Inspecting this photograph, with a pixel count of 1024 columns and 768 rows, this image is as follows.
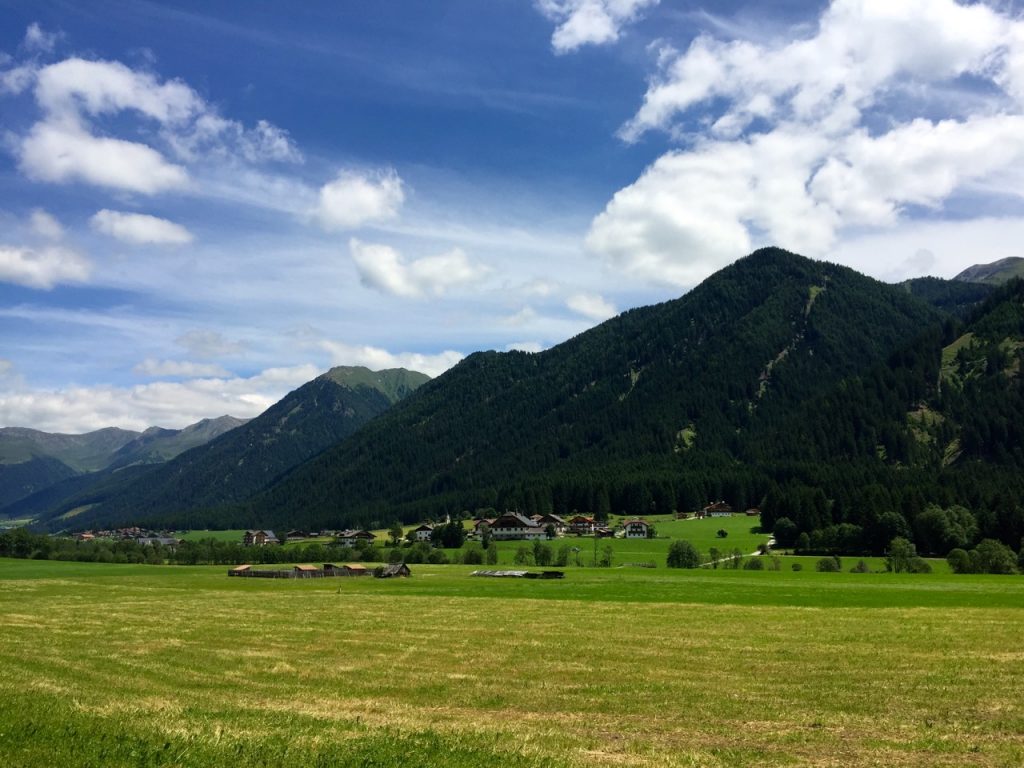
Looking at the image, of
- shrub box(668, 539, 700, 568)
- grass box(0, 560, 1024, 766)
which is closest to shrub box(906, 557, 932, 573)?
shrub box(668, 539, 700, 568)

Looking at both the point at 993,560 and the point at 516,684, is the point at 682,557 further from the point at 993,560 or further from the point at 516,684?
the point at 516,684

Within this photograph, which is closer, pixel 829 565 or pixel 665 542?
pixel 829 565

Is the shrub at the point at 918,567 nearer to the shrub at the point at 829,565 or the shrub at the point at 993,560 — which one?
the shrub at the point at 993,560

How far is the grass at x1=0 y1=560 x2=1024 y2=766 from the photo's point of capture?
1648 cm

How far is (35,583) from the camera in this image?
8688 centimetres

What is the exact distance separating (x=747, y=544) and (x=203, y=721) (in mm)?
142159

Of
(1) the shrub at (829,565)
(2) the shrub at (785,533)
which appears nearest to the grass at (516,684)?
(1) the shrub at (829,565)

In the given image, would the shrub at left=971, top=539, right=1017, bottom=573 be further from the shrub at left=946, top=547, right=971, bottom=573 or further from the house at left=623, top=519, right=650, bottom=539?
the house at left=623, top=519, right=650, bottom=539

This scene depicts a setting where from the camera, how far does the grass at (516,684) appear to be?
16484mm

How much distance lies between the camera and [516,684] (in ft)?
86.9

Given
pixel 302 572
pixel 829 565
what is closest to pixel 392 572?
pixel 302 572

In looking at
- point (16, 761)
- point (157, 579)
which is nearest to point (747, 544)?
point (157, 579)

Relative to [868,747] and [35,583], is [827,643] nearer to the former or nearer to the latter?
[868,747]

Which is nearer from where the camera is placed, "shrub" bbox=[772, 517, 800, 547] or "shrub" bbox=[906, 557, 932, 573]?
"shrub" bbox=[906, 557, 932, 573]
